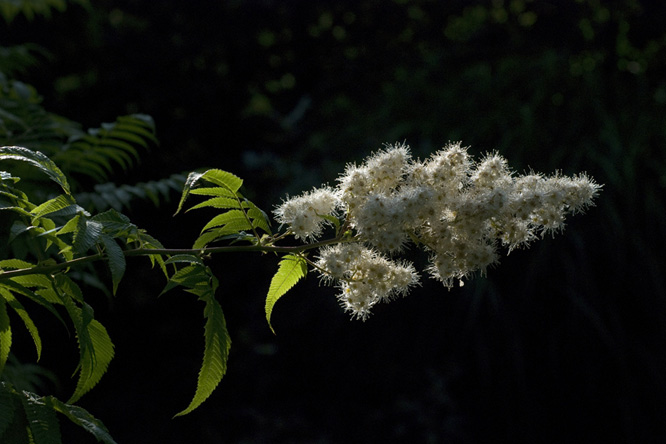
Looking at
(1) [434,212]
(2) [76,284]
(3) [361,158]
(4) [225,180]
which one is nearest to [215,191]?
(4) [225,180]

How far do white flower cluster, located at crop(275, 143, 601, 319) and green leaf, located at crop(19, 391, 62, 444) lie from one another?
0.56 m

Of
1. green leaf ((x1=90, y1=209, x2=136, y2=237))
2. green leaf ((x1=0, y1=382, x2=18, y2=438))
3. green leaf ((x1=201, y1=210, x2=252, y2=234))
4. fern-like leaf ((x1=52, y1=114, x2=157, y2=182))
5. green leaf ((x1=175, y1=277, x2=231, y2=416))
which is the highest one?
fern-like leaf ((x1=52, y1=114, x2=157, y2=182))

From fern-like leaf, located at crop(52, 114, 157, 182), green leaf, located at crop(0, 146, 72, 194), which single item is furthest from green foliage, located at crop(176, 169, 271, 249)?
fern-like leaf, located at crop(52, 114, 157, 182)

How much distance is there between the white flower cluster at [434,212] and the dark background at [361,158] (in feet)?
9.39

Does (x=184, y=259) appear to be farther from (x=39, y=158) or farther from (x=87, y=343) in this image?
(x=39, y=158)

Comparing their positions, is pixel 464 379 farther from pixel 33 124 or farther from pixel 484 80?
pixel 33 124

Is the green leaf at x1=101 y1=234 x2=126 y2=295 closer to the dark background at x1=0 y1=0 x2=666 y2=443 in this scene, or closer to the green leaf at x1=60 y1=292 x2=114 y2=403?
the green leaf at x1=60 y1=292 x2=114 y2=403

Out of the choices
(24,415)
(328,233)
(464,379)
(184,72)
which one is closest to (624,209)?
(464,379)

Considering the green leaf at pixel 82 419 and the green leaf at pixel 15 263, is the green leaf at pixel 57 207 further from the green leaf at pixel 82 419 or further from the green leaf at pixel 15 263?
the green leaf at pixel 82 419

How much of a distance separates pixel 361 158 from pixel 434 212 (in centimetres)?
376

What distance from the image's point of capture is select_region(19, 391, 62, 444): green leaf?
122 cm

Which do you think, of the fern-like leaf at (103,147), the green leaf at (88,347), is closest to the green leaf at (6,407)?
the green leaf at (88,347)

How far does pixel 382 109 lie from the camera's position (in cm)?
564

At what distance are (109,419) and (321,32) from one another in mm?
3768
